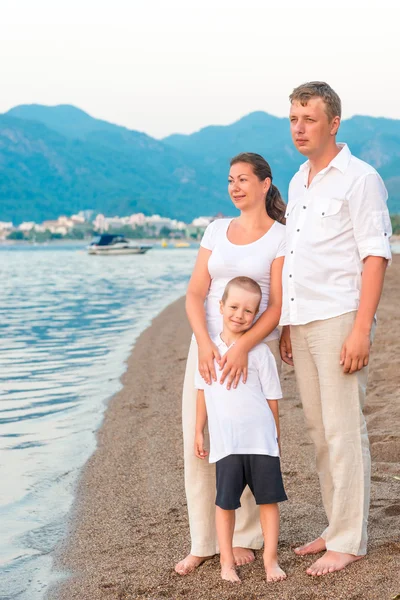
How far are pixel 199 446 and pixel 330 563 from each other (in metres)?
0.74

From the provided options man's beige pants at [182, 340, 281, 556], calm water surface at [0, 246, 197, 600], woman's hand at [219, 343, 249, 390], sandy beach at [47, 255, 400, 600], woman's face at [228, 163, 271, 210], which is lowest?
calm water surface at [0, 246, 197, 600]

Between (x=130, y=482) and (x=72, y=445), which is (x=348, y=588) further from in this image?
(x=72, y=445)

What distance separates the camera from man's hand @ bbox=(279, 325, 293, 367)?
3.51 metres

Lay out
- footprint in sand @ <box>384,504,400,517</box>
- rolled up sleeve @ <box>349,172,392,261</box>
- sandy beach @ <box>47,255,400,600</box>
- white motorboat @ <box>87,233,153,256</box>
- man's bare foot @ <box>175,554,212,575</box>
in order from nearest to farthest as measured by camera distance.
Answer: rolled up sleeve @ <box>349,172,392,261</box> < sandy beach @ <box>47,255,400,600</box> < man's bare foot @ <box>175,554,212,575</box> < footprint in sand @ <box>384,504,400,517</box> < white motorboat @ <box>87,233,153,256</box>

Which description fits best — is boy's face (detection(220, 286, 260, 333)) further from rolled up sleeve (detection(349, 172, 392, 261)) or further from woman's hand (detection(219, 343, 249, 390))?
rolled up sleeve (detection(349, 172, 392, 261))

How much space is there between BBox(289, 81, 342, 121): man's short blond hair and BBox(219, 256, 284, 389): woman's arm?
65 cm

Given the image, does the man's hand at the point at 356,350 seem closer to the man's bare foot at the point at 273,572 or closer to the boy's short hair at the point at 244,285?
the boy's short hair at the point at 244,285

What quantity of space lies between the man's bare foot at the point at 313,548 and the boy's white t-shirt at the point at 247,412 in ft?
2.03

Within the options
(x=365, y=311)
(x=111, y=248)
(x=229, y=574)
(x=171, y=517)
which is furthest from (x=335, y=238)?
(x=111, y=248)

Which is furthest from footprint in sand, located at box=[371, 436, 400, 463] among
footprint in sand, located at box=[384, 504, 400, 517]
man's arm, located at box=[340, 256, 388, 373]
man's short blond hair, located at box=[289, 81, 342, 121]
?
man's short blond hair, located at box=[289, 81, 342, 121]

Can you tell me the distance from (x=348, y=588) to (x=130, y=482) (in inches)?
98.0

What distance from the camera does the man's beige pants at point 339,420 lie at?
10.7 ft

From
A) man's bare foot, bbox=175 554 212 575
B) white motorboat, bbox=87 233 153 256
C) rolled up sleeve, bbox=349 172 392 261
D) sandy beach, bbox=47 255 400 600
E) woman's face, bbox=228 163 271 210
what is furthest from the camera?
white motorboat, bbox=87 233 153 256

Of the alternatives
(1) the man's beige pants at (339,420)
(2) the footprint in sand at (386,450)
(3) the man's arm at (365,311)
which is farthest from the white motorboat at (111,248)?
(3) the man's arm at (365,311)
